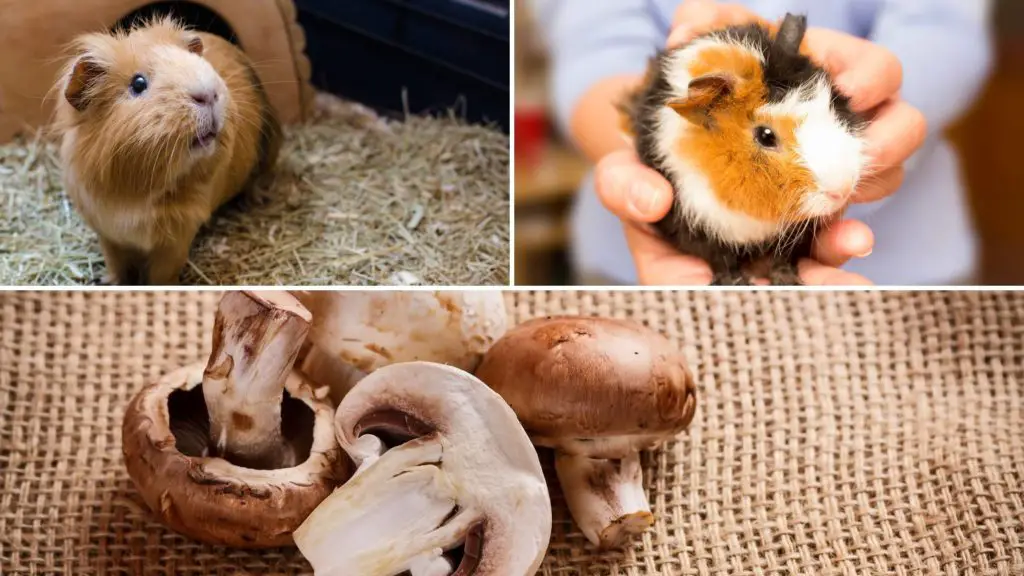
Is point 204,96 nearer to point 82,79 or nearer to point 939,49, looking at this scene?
point 82,79

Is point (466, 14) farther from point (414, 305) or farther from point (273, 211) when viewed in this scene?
point (414, 305)

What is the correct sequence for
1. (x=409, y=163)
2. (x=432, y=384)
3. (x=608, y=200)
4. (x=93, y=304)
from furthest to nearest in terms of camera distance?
(x=409, y=163) → (x=93, y=304) → (x=608, y=200) → (x=432, y=384)

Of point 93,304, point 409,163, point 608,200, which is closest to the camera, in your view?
point 608,200

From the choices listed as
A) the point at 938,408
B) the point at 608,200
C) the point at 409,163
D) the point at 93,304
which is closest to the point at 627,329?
the point at 608,200

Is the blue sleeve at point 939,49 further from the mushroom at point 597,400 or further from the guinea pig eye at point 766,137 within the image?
the mushroom at point 597,400

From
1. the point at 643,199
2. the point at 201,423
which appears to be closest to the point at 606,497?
the point at 643,199

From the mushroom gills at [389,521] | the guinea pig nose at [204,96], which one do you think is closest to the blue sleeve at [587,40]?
the guinea pig nose at [204,96]

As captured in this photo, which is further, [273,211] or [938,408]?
[273,211]
